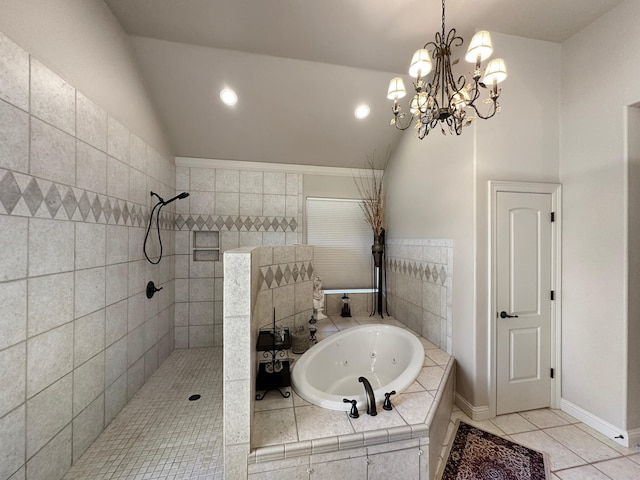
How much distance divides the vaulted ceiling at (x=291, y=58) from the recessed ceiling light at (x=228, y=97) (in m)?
0.05

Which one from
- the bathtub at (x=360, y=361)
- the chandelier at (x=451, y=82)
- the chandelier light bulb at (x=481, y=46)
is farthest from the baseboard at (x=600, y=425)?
the chandelier light bulb at (x=481, y=46)

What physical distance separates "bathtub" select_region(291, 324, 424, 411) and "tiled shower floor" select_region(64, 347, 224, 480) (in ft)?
2.30

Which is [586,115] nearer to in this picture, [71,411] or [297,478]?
[297,478]

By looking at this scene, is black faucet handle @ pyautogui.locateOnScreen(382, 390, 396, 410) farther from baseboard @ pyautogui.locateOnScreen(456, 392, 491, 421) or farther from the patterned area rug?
baseboard @ pyautogui.locateOnScreen(456, 392, 491, 421)

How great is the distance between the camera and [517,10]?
1885 millimetres

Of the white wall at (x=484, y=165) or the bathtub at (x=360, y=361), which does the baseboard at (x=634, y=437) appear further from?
the bathtub at (x=360, y=361)

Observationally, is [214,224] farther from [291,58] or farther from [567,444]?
[567,444]

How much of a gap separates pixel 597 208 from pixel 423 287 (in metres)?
A: 1.51

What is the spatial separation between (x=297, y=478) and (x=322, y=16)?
9.92 ft

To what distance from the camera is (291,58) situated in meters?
2.46

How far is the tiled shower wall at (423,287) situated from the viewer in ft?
7.97

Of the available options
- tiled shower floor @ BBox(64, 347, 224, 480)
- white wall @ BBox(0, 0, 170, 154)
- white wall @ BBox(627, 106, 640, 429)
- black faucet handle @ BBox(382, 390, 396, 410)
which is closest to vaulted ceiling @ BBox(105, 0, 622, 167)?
white wall @ BBox(0, 0, 170, 154)

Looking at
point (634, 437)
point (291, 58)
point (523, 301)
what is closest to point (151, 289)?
point (291, 58)

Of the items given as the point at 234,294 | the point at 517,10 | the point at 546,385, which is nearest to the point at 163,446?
the point at 234,294
